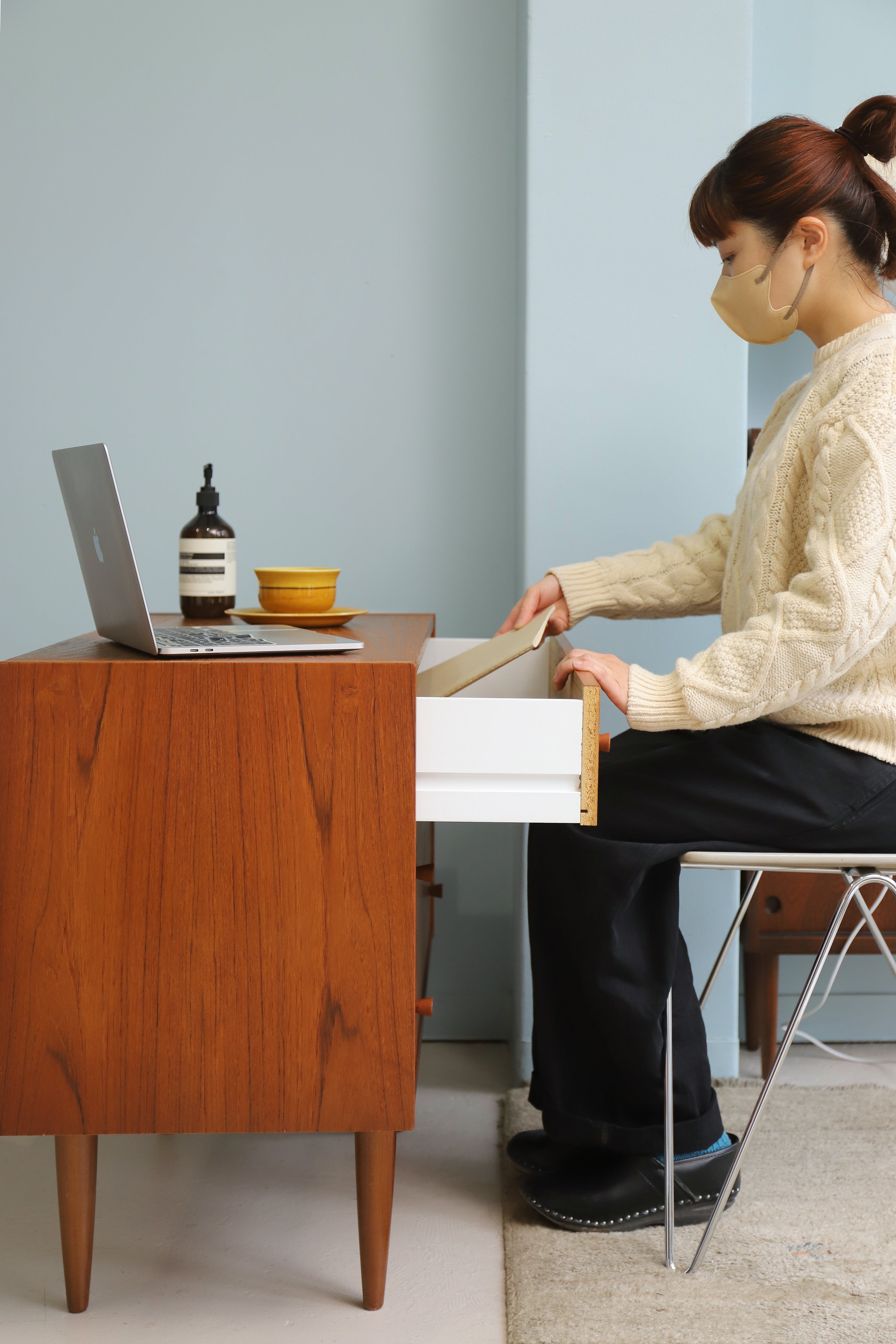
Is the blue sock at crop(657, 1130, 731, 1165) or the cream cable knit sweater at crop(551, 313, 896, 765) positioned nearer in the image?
the cream cable knit sweater at crop(551, 313, 896, 765)

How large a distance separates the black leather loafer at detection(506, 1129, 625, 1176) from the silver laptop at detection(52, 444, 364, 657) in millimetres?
730

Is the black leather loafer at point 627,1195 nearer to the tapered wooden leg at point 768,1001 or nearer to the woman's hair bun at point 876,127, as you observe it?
the tapered wooden leg at point 768,1001

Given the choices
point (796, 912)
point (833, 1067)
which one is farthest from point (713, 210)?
point (833, 1067)

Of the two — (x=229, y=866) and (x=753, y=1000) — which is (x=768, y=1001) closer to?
(x=753, y=1000)

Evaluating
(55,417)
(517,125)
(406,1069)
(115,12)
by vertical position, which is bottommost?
(406,1069)

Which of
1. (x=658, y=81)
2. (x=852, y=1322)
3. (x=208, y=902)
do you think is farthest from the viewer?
(x=658, y=81)

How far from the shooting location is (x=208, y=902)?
1080 millimetres

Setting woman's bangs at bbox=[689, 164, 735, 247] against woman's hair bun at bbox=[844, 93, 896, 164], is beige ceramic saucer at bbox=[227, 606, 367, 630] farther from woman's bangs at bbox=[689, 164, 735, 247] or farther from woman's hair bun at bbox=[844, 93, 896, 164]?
woman's hair bun at bbox=[844, 93, 896, 164]

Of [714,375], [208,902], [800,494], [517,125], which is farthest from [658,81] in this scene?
[208,902]

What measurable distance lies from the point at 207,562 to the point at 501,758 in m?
0.58

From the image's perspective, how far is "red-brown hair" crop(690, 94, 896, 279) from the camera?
125cm

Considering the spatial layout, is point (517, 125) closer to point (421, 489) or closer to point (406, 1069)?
point (421, 489)

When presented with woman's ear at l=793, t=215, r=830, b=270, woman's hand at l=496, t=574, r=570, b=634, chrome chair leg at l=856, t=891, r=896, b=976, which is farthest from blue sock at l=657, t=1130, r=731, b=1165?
woman's ear at l=793, t=215, r=830, b=270

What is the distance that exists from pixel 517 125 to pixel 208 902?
1441 millimetres
